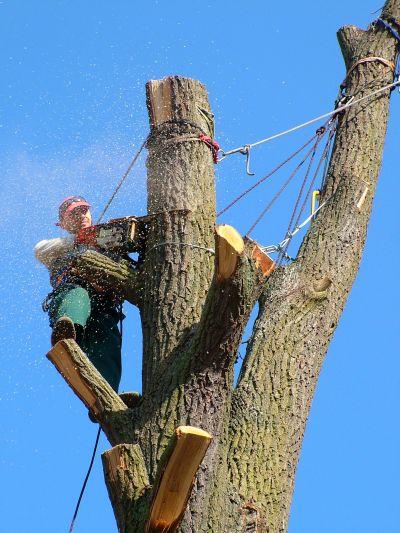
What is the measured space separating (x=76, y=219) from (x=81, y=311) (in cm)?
105

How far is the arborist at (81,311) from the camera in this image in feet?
15.2

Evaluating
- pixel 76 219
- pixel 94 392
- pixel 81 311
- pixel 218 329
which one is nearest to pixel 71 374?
pixel 94 392

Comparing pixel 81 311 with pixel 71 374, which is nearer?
pixel 71 374

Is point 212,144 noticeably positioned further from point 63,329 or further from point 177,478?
point 177,478

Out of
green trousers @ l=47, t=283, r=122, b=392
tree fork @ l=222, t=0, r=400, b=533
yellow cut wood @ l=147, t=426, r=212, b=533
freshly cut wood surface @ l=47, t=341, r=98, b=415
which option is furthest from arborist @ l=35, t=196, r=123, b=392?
yellow cut wood @ l=147, t=426, r=212, b=533

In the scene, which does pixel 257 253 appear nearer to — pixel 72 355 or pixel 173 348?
pixel 173 348

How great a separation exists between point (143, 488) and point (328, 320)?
110 centimetres

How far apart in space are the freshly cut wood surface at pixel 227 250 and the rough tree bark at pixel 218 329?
0.02 metres

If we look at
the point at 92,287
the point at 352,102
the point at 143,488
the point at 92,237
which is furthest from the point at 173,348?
the point at 352,102

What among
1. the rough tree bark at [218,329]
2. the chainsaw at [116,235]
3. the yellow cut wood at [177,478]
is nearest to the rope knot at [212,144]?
the rough tree bark at [218,329]

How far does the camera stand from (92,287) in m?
4.76

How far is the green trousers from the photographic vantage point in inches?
184

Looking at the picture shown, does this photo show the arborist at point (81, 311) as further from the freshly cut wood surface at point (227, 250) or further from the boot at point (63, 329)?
the freshly cut wood surface at point (227, 250)

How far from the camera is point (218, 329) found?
11.7 feet
